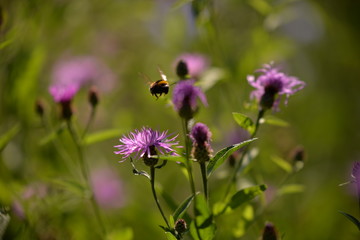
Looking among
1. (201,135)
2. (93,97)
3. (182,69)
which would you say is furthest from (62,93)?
(201,135)

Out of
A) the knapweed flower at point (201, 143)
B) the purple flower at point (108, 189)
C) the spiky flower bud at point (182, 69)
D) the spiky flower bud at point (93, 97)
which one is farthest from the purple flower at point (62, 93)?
the purple flower at point (108, 189)

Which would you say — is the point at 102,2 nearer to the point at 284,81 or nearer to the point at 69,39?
the point at 69,39

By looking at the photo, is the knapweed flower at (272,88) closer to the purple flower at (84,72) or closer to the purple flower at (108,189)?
the purple flower at (108,189)

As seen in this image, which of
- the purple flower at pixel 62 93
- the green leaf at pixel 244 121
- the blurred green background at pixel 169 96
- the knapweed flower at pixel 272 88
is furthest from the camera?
the blurred green background at pixel 169 96

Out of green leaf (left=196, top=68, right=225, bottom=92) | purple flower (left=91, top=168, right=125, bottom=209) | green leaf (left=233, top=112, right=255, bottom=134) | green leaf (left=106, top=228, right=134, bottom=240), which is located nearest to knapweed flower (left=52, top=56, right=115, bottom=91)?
purple flower (left=91, top=168, right=125, bottom=209)

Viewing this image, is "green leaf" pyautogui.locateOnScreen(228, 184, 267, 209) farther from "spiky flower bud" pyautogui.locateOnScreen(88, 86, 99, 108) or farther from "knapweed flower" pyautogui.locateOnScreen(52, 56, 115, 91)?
"knapweed flower" pyautogui.locateOnScreen(52, 56, 115, 91)

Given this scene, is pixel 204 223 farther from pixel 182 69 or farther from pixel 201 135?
pixel 182 69
